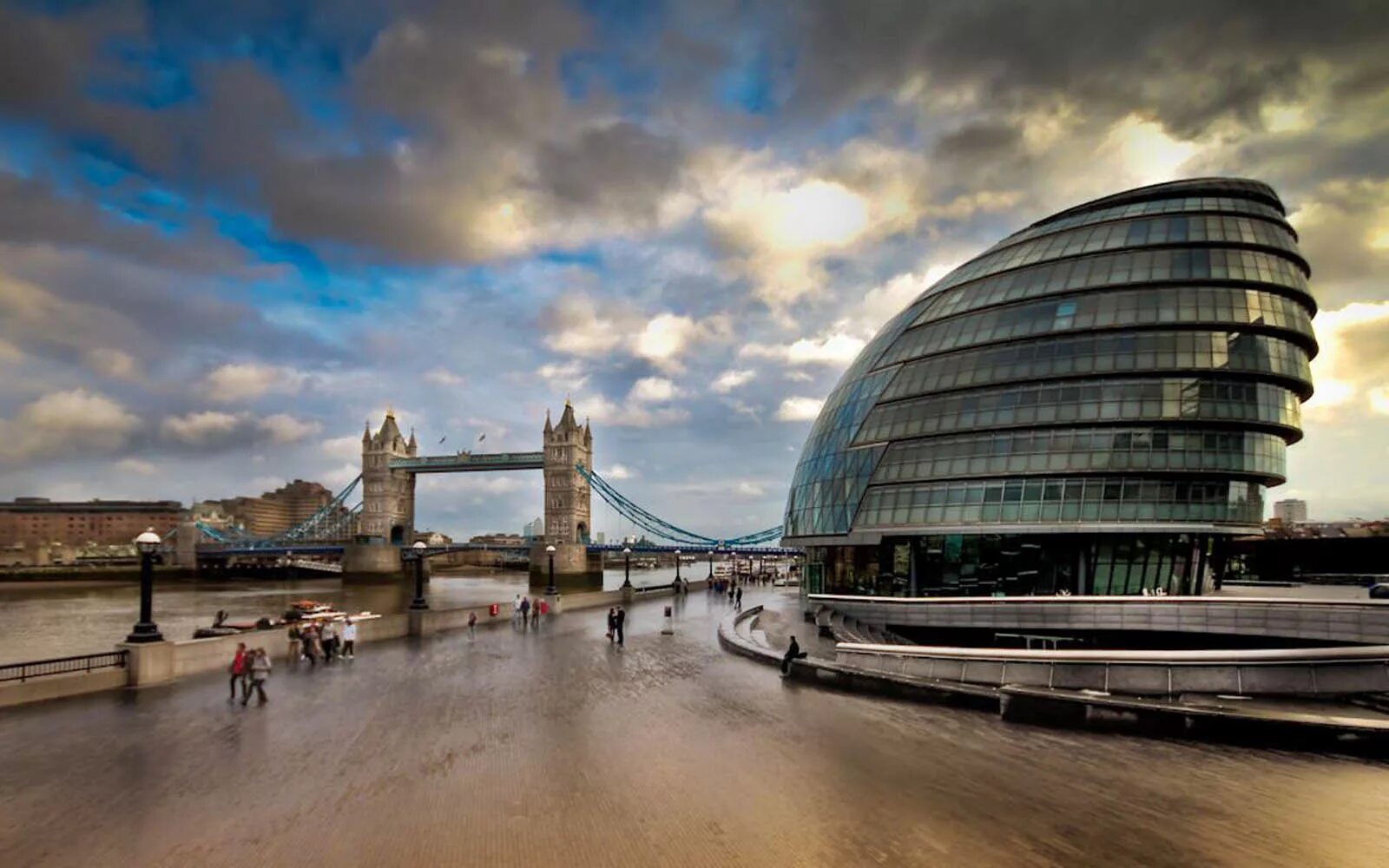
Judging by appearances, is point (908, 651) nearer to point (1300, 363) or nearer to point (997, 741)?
point (997, 741)

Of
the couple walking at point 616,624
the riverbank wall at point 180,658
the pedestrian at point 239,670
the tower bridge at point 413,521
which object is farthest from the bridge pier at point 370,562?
the pedestrian at point 239,670

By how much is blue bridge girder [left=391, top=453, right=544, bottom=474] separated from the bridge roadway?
150m

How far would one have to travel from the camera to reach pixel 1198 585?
4162 centimetres

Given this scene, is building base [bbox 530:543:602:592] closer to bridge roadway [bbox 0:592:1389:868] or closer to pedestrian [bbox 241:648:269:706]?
pedestrian [bbox 241:648:269:706]

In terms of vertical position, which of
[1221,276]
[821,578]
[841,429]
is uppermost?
[1221,276]

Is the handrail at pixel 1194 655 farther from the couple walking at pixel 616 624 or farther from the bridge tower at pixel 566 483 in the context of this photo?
the bridge tower at pixel 566 483

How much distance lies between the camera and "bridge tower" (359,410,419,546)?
175625 mm

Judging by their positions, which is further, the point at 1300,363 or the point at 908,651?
the point at 1300,363

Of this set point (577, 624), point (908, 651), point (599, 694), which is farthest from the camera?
point (577, 624)

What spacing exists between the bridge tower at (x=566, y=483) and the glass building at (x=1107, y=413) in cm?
11115

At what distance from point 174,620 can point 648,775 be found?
6478 cm

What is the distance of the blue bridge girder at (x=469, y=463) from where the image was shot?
16650 centimetres

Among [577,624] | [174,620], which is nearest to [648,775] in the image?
[577,624]

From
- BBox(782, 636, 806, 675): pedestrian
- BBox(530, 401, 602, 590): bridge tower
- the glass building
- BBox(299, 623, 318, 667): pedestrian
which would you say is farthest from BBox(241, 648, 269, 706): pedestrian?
BBox(530, 401, 602, 590): bridge tower
